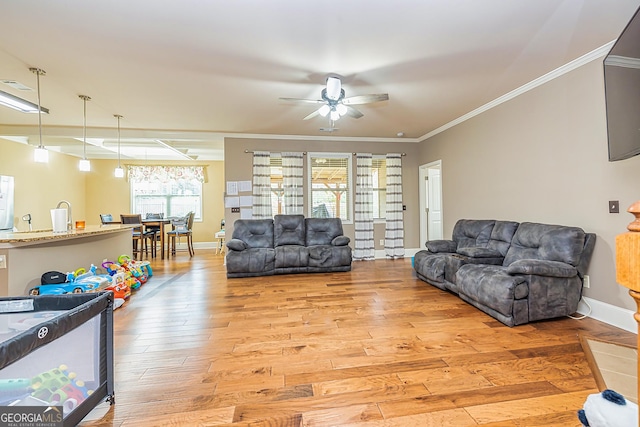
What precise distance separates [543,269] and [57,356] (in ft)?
11.4

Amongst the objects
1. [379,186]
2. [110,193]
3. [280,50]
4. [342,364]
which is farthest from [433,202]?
[110,193]

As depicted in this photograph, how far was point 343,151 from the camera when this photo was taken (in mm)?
5824

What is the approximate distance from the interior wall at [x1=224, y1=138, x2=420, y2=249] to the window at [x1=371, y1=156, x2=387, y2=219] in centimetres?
28

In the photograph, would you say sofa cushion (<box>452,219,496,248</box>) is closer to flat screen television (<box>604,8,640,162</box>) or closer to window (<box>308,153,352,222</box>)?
flat screen television (<box>604,8,640,162</box>)

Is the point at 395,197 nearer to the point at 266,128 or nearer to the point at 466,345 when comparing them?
the point at 266,128

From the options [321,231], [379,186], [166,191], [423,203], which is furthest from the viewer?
[166,191]

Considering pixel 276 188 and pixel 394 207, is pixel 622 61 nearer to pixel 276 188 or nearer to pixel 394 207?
pixel 394 207

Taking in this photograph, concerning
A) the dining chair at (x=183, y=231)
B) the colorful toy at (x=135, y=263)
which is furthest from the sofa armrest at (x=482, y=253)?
the dining chair at (x=183, y=231)

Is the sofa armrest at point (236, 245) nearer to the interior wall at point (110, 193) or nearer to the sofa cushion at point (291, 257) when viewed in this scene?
the sofa cushion at point (291, 257)

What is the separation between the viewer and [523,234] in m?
3.12

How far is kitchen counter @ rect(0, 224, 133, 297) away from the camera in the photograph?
232 centimetres

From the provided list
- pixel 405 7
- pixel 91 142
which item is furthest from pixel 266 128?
pixel 91 142

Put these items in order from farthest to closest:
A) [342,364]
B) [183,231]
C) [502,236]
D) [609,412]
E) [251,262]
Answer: [183,231]
[251,262]
[502,236]
[342,364]
[609,412]

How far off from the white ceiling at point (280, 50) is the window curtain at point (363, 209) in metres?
1.64
